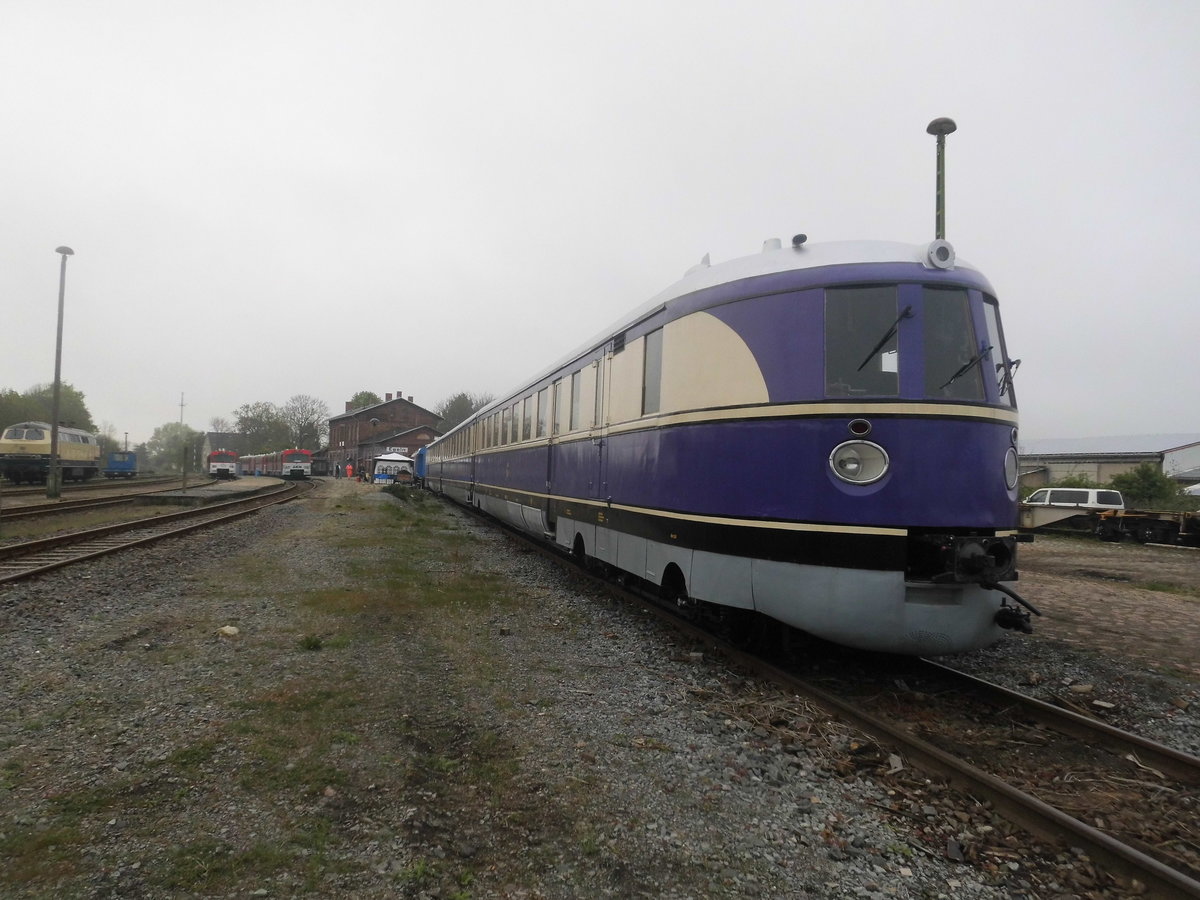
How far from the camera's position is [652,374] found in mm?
6793

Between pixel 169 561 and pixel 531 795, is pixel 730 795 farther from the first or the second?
pixel 169 561

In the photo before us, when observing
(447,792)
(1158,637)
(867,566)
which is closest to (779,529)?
(867,566)

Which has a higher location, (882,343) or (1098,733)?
(882,343)

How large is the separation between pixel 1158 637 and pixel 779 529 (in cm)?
569

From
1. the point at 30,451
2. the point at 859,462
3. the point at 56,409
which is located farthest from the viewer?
the point at 30,451

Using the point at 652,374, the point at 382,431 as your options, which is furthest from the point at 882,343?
the point at 382,431

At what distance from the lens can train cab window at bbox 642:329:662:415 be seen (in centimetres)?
658

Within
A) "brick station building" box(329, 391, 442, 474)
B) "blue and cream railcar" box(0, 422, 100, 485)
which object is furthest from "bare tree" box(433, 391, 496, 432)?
"blue and cream railcar" box(0, 422, 100, 485)

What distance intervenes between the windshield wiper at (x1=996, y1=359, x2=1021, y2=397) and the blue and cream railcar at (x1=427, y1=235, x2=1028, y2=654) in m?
0.02

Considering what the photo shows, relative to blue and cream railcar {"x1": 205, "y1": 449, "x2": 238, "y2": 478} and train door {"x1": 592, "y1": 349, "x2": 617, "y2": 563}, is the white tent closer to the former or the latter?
blue and cream railcar {"x1": 205, "y1": 449, "x2": 238, "y2": 478}

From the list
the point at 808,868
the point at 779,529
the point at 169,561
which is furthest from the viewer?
the point at 169,561

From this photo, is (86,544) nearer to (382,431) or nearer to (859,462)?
(859,462)

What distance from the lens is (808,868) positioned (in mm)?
3053

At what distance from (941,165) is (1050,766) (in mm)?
5607
